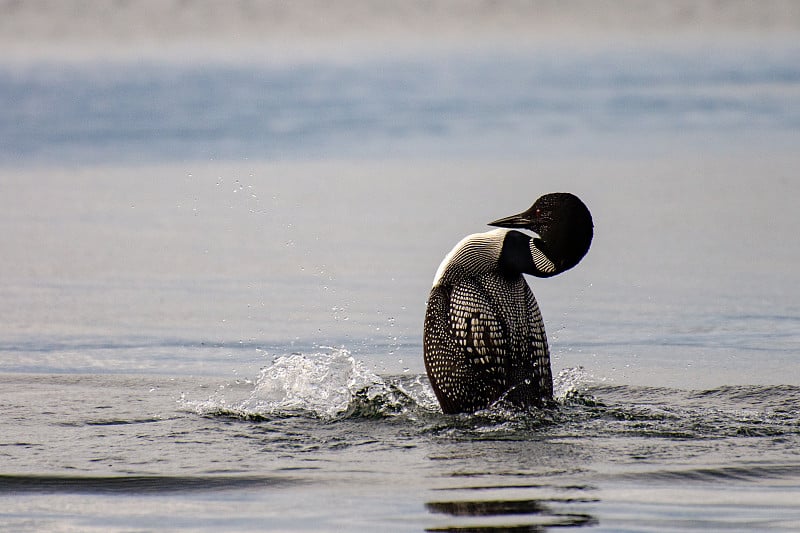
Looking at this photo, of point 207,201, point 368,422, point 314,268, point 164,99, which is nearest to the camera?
point 368,422

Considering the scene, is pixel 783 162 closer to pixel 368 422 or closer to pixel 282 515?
pixel 368 422

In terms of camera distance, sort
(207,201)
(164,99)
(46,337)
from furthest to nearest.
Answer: (164,99), (207,201), (46,337)

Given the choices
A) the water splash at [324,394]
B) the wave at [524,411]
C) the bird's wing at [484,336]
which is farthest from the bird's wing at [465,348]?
the water splash at [324,394]

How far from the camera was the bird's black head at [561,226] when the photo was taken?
8.41 m

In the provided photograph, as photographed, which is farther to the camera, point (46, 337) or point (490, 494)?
point (46, 337)

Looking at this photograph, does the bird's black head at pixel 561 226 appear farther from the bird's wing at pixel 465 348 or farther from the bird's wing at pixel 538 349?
the bird's wing at pixel 465 348

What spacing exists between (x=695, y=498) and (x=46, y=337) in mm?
5484

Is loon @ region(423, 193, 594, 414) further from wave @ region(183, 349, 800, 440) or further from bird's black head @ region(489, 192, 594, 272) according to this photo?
wave @ region(183, 349, 800, 440)

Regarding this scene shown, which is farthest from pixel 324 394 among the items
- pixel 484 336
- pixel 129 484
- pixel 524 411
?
pixel 129 484

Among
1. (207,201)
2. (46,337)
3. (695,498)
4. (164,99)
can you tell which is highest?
(164,99)

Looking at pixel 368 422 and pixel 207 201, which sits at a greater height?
pixel 207 201

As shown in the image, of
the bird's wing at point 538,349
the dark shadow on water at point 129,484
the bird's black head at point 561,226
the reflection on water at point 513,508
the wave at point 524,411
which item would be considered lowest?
the reflection on water at point 513,508

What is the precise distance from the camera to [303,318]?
11.6m

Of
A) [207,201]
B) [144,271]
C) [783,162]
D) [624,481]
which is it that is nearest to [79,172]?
[207,201]
